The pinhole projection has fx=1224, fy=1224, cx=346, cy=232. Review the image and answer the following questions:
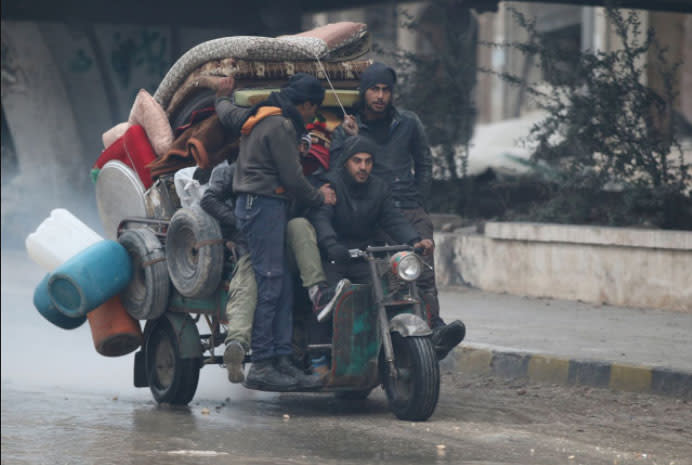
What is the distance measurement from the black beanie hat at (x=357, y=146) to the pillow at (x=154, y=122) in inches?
49.3

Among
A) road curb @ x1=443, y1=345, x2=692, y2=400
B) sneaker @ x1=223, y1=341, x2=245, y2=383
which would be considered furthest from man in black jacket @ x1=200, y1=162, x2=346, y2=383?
road curb @ x1=443, y1=345, x2=692, y2=400

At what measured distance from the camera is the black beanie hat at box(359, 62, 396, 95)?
729cm

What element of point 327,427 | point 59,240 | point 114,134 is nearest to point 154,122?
point 114,134

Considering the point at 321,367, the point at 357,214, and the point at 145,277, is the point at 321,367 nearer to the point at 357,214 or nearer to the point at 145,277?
the point at 357,214

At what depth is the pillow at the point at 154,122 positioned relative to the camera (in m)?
7.52

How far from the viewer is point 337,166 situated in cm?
698

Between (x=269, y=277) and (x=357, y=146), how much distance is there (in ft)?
2.94

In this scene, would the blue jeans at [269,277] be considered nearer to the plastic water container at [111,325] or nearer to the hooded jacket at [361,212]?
the hooded jacket at [361,212]

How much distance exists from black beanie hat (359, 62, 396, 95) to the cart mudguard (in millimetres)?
1743

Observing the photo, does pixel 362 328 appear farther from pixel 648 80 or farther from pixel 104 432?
pixel 648 80

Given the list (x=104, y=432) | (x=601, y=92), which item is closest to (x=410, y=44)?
(x=601, y=92)

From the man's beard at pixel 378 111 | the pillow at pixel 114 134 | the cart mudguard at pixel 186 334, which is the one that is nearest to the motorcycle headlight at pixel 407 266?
the man's beard at pixel 378 111

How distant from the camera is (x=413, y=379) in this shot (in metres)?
6.36

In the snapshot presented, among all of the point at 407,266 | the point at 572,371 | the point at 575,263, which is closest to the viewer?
the point at 407,266
